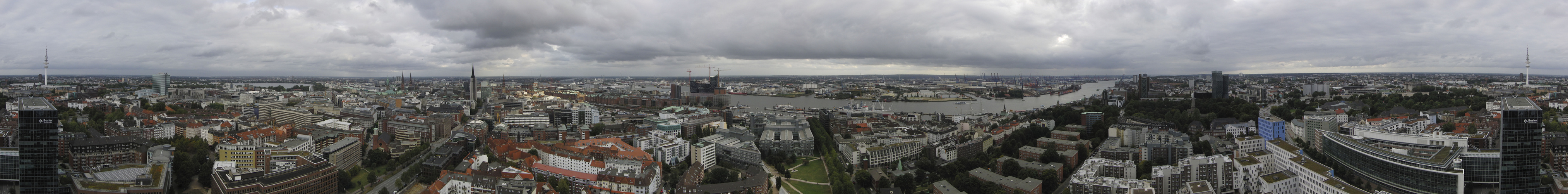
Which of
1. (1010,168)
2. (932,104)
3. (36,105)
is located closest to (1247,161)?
(1010,168)

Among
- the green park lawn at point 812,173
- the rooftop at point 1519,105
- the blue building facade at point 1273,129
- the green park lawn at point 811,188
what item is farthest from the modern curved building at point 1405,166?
the green park lawn at point 812,173

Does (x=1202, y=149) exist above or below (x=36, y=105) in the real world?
below

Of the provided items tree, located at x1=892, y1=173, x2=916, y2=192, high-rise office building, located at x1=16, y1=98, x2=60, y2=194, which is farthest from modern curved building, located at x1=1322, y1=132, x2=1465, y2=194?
high-rise office building, located at x1=16, y1=98, x2=60, y2=194

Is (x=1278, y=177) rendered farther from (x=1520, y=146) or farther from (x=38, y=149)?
(x=38, y=149)

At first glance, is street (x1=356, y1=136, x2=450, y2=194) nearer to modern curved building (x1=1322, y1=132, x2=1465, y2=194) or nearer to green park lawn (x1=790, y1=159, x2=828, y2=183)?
green park lawn (x1=790, y1=159, x2=828, y2=183)

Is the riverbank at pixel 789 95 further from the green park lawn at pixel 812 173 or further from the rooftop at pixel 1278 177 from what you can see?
the rooftop at pixel 1278 177
